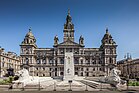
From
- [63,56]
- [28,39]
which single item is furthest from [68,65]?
[28,39]

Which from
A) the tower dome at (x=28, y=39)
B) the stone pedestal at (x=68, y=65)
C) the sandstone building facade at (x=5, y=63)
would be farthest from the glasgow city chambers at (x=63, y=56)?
the stone pedestal at (x=68, y=65)

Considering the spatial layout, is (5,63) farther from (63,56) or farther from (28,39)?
(63,56)

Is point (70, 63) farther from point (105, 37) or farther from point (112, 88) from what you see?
point (105, 37)

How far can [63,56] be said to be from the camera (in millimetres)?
96000

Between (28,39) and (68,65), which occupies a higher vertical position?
(28,39)

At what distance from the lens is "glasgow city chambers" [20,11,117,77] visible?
9450 centimetres

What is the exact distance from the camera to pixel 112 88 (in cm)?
2683

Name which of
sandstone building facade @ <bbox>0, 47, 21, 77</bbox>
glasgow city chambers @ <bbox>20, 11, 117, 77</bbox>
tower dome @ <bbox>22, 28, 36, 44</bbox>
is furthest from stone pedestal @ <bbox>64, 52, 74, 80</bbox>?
tower dome @ <bbox>22, 28, 36, 44</bbox>

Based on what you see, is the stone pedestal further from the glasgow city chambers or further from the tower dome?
the tower dome

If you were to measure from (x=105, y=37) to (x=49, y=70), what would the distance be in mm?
35154

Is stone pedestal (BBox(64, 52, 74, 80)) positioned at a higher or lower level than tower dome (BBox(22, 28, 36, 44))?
lower

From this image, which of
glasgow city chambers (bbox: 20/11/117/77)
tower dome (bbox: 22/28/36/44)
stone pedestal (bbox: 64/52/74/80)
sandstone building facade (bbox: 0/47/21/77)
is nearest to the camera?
stone pedestal (bbox: 64/52/74/80)

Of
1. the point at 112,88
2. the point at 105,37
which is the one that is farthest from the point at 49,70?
the point at 112,88

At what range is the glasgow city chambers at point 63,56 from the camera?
310 feet
